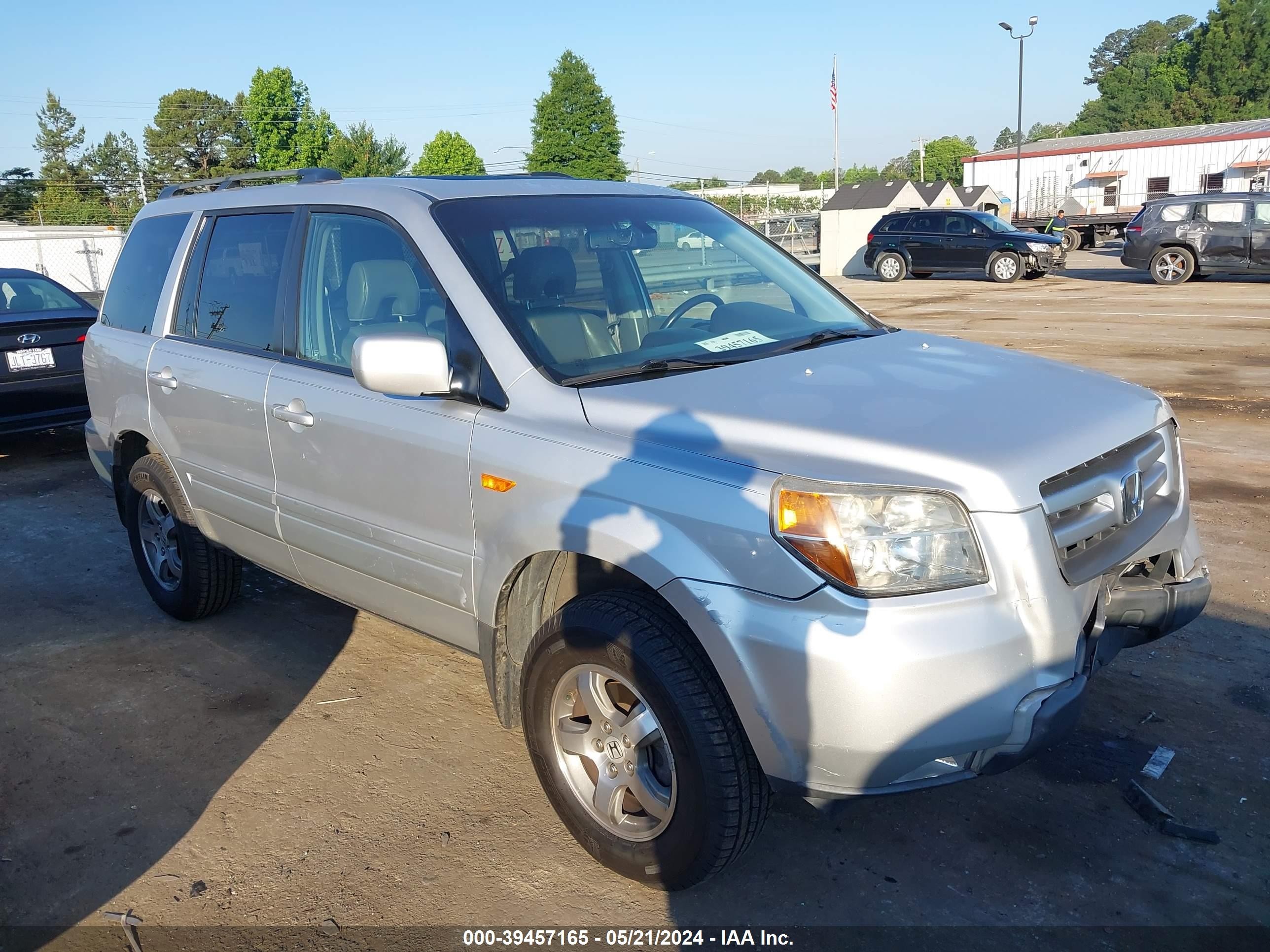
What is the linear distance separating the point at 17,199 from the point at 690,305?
7860 centimetres

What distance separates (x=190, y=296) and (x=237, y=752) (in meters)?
2.01

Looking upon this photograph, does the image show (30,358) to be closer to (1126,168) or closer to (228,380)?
(228,380)

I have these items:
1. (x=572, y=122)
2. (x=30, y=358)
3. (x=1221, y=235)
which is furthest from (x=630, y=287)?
(x=572, y=122)

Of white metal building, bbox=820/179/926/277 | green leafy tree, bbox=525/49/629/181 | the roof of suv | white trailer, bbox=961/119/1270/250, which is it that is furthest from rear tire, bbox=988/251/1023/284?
green leafy tree, bbox=525/49/629/181

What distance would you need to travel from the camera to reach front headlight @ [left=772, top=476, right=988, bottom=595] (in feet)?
8.00

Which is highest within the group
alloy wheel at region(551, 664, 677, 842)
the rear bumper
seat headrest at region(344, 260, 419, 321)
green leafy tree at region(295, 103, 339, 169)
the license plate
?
green leafy tree at region(295, 103, 339, 169)

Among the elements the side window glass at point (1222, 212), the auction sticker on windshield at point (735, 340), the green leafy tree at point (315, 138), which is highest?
the green leafy tree at point (315, 138)

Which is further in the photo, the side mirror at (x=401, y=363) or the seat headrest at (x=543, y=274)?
the seat headrest at (x=543, y=274)

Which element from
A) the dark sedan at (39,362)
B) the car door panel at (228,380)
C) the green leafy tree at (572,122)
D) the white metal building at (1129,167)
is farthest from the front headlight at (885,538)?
the green leafy tree at (572,122)

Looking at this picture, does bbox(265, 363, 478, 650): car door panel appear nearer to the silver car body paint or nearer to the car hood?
the silver car body paint

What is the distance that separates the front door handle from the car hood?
1.27 meters

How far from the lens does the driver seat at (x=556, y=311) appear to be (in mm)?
3223

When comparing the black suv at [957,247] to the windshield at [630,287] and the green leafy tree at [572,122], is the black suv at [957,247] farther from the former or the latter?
the green leafy tree at [572,122]

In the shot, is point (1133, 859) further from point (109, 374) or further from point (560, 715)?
point (109, 374)
